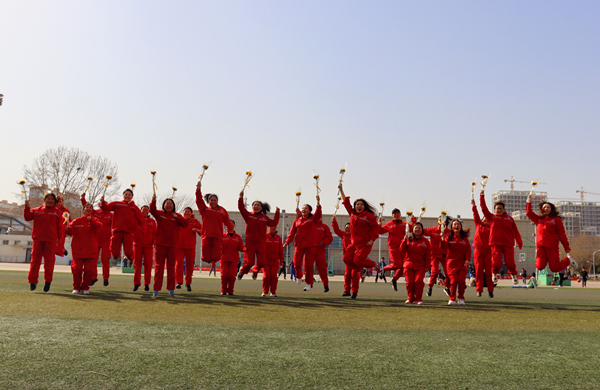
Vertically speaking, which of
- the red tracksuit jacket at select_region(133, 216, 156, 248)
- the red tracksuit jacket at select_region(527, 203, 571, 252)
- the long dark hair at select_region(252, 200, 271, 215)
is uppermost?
the long dark hair at select_region(252, 200, 271, 215)

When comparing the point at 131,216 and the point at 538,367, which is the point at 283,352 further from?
the point at 131,216

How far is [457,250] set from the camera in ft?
35.5

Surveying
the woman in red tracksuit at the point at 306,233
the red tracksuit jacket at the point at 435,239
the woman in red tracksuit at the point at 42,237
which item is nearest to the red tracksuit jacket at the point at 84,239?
the woman in red tracksuit at the point at 42,237

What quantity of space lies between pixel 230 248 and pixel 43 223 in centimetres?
435

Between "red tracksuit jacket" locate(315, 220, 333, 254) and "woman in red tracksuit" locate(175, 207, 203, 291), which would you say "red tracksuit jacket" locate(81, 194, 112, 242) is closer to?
"woman in red tracksuit" locate(175, 207, 203, 291)

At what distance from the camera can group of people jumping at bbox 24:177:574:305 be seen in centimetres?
1058

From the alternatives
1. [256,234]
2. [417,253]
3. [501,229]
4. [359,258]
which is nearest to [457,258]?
[417,253]

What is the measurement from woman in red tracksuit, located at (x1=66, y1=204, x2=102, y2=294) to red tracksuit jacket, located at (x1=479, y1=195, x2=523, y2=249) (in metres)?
9.27

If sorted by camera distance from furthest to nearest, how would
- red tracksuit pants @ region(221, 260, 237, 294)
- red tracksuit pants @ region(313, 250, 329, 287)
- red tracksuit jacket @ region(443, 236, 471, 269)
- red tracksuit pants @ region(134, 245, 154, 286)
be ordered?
red tracksuit pants @ region(313, 250, 329, 287) → red tracksuit pants @ region(134, 245, 154, 286) → red tracksuit pants @ region(221, 260, 237, 294) → red tracksuit jacket @ region(443, 236, 471, 269)

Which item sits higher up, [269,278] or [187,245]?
[187,245]

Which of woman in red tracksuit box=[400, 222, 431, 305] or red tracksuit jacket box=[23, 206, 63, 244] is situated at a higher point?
red tracksuit jacket box=[23, 206, 63, 244]

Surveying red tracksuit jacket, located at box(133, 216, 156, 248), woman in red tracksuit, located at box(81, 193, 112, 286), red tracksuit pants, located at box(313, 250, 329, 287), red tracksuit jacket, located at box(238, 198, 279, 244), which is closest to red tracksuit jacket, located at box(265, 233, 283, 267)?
red tracksuit jacket, located at box(238, 198, 279, 244)

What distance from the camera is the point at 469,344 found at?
5.27 m

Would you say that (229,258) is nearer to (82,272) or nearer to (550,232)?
(82,272)
